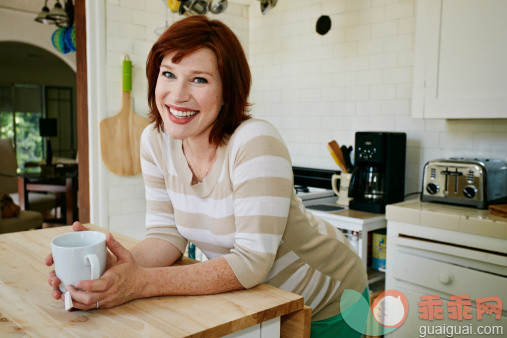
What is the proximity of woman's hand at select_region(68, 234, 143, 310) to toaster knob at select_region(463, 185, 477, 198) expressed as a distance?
1866 millimetres

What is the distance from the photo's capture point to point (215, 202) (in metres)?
1.06

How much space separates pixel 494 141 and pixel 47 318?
7.94 ft

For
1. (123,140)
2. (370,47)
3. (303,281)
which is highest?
(370,47)

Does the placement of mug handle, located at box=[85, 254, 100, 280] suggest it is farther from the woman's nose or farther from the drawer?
the drawer

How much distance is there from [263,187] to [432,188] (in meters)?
1.68

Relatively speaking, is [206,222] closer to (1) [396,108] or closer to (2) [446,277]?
Result: (2) [446,277]

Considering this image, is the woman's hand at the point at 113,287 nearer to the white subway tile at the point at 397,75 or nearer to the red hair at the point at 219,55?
the red hair at the point at 219,55

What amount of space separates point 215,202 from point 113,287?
326 mm

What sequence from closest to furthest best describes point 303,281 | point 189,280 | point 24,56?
point 189,280 → point 303,281 → point 24,56

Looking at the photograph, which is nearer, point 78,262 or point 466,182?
point 78,262

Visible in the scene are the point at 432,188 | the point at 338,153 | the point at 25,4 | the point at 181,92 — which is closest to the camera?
the point at 181,92

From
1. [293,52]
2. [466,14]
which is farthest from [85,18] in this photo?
[466,14]

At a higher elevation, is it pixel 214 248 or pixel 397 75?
pixel 397 75

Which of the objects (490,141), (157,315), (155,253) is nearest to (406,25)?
(490,141)
